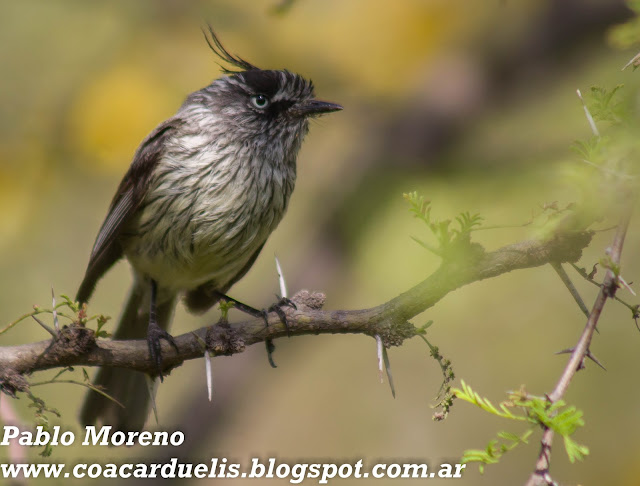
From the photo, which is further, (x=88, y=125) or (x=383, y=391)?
(x=383, y=391)

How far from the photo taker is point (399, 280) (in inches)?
199

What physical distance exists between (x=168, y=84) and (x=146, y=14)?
0.74 meters

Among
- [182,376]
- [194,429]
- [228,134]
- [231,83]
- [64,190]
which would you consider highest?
[64,190]

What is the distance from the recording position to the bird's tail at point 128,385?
421 centimetres

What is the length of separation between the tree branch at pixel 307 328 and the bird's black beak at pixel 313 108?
1.64 metres

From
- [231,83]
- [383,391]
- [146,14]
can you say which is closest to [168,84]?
[146,14]

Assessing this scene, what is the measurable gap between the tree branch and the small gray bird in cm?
99

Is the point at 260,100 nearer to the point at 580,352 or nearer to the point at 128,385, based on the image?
the point at 128,385

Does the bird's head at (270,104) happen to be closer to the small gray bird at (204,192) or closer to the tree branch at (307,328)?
the small gray bird at (204,192)

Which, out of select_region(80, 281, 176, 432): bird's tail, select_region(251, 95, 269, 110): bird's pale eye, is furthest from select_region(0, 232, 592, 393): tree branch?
select_region(251, 95, 269, 110): bird's pale eye

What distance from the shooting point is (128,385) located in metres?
4.48

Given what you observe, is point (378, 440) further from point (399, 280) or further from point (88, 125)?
point (88, 125)

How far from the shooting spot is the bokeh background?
593 cm

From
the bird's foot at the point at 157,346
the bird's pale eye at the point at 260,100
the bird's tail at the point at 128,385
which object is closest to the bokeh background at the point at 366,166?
the bird's tail at the point at 128,385
